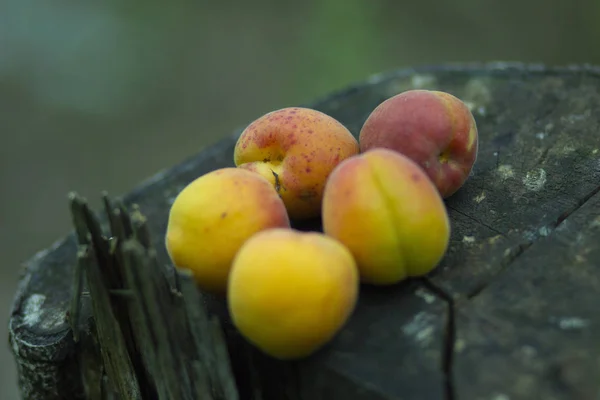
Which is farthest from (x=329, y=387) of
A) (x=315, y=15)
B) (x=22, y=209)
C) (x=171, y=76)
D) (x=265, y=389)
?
(x=315, y=15)

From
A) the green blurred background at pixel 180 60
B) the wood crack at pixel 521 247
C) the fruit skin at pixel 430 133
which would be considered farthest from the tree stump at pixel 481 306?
the green blurred background at pixel 180 60

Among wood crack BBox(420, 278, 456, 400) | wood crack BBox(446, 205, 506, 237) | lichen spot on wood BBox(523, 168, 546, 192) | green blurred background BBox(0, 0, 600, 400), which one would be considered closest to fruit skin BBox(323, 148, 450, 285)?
wood crack BBox(420, 278, 456, 400)

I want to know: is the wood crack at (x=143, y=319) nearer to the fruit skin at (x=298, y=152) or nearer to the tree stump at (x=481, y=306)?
the tree stump at (x=481, y=306)

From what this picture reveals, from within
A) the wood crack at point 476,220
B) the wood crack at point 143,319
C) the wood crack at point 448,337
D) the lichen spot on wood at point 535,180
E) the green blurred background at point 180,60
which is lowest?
the green blurred background at point 180,60

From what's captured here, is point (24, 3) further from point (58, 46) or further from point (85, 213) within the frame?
point (85, 213)

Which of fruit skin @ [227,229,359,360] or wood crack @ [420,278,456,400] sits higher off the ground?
fruit skin @ [227,229,359,360]

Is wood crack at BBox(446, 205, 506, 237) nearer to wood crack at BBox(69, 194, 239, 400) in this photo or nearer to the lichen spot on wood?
the lichen spot on wood

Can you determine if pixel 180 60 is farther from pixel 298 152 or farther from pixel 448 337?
pixel 448 337
